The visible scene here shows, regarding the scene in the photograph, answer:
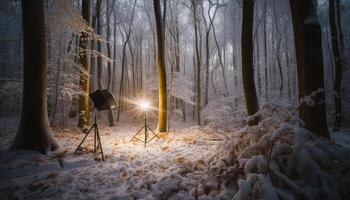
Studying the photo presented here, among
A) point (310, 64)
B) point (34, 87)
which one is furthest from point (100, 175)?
point (310, 64)

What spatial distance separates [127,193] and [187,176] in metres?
1.12

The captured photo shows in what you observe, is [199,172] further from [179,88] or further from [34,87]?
[179,88]

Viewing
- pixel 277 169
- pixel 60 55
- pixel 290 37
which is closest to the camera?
pixel 277 169

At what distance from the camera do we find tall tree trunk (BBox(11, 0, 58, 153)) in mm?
4734

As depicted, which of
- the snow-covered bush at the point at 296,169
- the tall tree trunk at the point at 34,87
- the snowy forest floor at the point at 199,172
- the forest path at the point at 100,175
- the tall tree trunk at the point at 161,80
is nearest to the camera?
the snow-covered bush at the point at 296,169

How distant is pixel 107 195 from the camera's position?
116 inches

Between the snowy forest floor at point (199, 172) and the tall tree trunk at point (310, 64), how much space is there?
0.59 meters

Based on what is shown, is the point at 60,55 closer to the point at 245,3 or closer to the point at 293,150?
the point at 245,3

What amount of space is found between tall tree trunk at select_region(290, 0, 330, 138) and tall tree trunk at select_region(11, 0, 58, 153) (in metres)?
6.17

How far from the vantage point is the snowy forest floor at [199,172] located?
2.04 metres

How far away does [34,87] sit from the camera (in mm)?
4898

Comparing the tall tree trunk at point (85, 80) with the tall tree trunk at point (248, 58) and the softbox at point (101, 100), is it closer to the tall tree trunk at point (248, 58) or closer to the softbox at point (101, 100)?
the softbox at point (101, 100)

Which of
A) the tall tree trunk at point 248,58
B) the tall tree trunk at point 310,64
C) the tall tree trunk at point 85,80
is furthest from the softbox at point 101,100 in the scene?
the tall tree trunk at point 310,64

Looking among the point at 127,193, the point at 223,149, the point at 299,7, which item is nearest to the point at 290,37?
the point at 299,7
